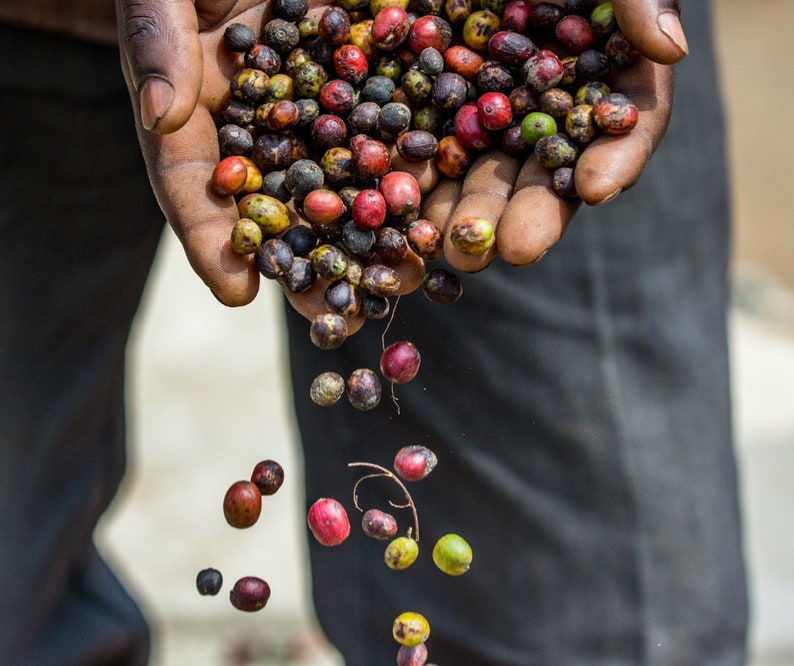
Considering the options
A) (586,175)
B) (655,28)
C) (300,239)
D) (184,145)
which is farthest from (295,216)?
(655,28)

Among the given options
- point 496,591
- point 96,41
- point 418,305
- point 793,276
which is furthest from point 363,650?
point 793,276

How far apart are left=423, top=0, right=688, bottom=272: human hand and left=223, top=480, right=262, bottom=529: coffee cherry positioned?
1.18 feet

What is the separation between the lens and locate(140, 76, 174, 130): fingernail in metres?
1.14

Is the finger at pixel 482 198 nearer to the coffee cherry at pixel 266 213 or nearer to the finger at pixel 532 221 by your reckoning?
the finger at pixel 532 221

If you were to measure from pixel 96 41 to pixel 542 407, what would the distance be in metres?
0.88

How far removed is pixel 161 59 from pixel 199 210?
18 centimetres

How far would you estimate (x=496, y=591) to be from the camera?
1.64 m

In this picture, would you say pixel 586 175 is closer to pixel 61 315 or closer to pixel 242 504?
pixel 242 504

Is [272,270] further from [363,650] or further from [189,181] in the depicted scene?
[363,650]

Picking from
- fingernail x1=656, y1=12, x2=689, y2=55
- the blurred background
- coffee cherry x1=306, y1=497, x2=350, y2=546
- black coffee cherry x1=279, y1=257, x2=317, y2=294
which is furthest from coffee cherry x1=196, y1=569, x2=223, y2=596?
the blurred background

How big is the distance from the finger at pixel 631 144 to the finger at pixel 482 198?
11cm

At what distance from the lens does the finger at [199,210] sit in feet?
A: 3.97

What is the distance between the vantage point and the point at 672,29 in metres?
1.19

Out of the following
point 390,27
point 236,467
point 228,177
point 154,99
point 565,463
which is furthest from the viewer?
point 236,467
